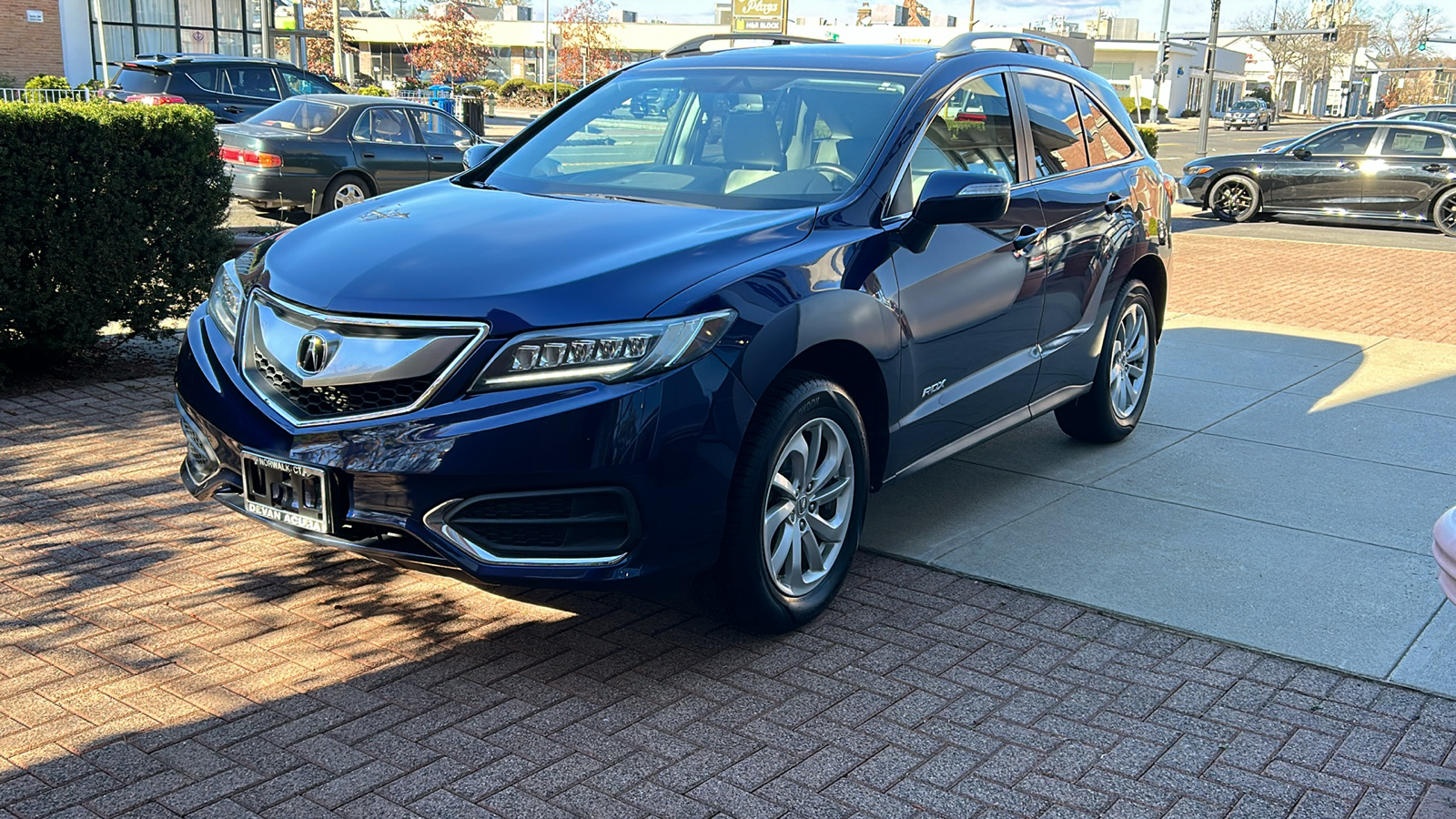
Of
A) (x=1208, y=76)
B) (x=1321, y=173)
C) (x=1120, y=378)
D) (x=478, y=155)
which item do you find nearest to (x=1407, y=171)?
(x=1321, y=173)

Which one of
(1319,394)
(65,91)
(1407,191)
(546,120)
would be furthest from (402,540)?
(65,91)

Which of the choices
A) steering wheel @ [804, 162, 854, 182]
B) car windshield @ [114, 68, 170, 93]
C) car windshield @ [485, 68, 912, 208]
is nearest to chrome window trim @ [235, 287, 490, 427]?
car windshield @ [485, 68, 912, 208]

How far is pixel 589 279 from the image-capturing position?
3676 millimetres

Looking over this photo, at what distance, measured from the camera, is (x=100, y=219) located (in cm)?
685

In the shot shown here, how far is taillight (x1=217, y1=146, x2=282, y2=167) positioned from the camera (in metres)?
14.7

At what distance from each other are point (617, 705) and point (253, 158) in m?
12.6

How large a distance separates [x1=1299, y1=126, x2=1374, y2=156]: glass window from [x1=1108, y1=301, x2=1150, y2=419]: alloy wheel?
46.9 feet

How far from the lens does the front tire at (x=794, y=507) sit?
12.6 feet

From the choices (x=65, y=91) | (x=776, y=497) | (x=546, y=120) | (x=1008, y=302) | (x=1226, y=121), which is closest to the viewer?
(x=776, y=497)

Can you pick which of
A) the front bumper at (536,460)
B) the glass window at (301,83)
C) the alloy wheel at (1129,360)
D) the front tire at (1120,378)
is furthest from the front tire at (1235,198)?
the front bumper at (536,460)

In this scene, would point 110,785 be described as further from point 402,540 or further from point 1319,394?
point 1319,394

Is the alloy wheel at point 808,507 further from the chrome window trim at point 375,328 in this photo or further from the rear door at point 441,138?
the rear door at point 441,138

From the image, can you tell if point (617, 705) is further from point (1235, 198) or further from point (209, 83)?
point (209, 83)

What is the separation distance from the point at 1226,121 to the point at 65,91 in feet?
233
